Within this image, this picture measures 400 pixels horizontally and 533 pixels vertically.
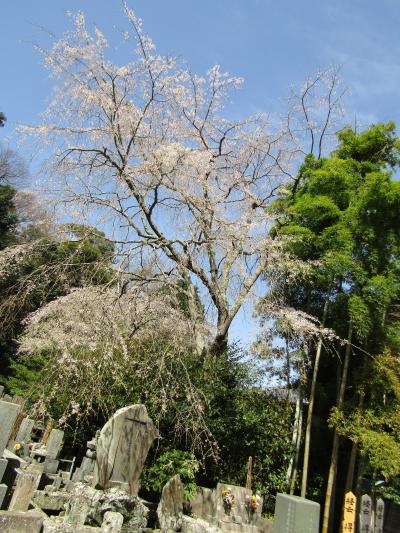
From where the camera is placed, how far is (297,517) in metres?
2.62

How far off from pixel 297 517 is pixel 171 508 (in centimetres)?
350

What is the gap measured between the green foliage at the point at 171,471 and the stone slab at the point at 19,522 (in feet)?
12.6

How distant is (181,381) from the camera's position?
7434 millimetres

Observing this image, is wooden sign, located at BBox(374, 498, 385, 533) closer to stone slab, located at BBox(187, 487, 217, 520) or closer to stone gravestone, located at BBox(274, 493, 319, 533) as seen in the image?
stone slab, located at BBox(187, 487, 217, 520)

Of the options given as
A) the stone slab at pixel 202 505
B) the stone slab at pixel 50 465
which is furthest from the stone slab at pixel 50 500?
the stone slab at pixel 202 505

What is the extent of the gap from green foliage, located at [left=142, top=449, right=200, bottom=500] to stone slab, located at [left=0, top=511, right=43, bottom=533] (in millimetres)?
3830

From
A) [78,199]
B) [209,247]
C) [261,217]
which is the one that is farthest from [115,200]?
[261,217]

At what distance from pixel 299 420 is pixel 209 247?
4610mm

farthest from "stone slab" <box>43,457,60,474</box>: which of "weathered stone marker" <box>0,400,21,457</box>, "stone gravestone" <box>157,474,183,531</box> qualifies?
"weathered stone marker" <box>0,400,21,457</box>

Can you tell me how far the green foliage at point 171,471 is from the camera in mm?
6883

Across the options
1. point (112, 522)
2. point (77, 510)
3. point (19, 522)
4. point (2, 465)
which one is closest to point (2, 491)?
point (2, 465)

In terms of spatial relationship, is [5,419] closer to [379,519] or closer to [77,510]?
[77,510]

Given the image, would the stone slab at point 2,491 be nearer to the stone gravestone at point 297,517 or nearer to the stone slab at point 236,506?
the stone gravestone at point 297,517

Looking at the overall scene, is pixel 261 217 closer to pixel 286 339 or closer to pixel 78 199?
pixel 286 339
